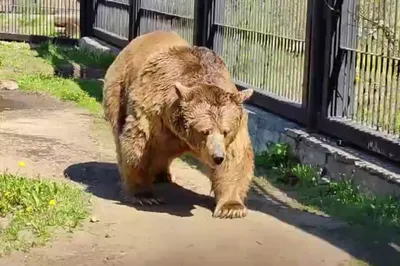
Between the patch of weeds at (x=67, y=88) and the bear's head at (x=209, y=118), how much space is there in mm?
5280

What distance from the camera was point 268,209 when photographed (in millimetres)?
6840

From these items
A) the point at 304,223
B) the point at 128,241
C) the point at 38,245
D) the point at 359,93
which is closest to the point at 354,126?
the point at 359,93

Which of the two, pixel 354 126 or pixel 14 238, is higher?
pixel 354 126

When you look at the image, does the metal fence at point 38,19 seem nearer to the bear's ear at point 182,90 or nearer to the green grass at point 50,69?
the green grass at point 50,69

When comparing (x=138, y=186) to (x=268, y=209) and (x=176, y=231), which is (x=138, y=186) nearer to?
(x=176, y=231)

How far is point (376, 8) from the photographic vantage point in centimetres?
725

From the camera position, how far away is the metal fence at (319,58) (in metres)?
7.12

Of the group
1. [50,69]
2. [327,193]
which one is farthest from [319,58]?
→ [50,69]

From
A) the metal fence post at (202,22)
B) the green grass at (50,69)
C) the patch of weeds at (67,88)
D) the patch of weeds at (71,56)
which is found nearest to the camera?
the metal fence post at (202,22)

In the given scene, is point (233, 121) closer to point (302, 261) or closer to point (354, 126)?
point (302, 261)

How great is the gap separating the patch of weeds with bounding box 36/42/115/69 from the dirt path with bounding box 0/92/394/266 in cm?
686

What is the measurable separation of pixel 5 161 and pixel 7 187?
55.9 inches

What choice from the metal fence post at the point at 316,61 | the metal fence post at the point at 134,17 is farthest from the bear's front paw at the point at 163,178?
the metal fence post at the point at 134,17

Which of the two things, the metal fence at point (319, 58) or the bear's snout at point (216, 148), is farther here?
the metal fence at point (319, 58)
